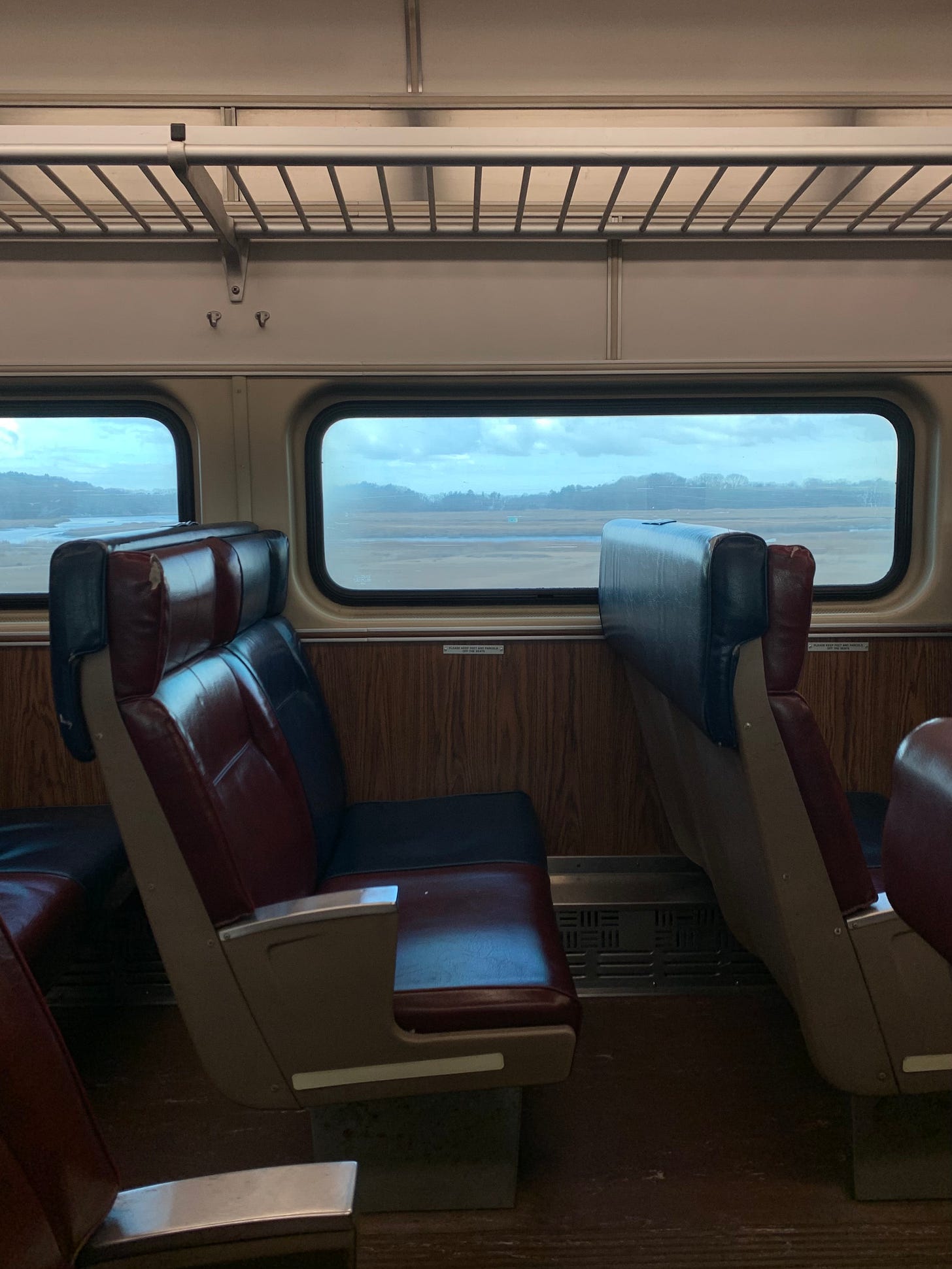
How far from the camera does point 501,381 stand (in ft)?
8.80

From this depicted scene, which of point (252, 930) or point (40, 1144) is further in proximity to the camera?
point (252, 930)

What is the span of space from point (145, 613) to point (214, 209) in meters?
1.38

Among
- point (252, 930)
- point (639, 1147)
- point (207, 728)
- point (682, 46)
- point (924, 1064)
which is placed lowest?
point (639, 1147)

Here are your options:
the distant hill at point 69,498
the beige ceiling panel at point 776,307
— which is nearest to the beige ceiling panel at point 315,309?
the beige ceiling panel at point 776,307

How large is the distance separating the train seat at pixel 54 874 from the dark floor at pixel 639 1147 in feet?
1.45

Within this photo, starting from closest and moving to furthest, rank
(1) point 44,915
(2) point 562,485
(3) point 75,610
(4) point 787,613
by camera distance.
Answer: (3) point 75,610
(4) point 787,613
(1) point 44,915
(2) point 562,485

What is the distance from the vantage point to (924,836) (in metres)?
0.71

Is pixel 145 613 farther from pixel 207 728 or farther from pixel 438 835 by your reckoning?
pixel 438 835

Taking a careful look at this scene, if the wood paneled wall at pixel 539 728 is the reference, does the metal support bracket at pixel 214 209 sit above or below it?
above

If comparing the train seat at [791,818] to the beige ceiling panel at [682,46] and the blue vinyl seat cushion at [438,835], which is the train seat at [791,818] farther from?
the beige ceiling panel at [682,46]

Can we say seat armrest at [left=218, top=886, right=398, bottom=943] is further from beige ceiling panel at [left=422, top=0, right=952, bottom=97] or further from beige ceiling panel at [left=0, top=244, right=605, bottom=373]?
beige ceiling panel at [left=422, top=0, right=952, bottom=97]

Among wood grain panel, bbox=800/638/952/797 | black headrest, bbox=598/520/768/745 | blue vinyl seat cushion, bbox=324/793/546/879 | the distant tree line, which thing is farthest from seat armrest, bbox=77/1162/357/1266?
wood grain panel, bbox=800/638/952/797

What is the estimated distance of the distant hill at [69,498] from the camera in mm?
2811

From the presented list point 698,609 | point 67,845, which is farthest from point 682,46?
point 67,845
